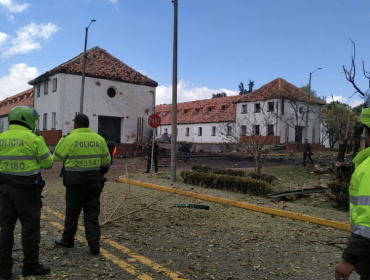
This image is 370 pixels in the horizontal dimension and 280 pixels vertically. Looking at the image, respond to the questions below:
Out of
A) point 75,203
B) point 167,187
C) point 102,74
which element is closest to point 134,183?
point 167,187

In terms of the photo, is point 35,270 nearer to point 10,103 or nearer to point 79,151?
point 79,151

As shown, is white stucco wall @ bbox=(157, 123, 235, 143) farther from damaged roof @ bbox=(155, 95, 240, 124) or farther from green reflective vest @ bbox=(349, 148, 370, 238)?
green reflective vest @ bbox=(349, 148, 370, 238)

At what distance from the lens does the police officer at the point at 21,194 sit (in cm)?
391

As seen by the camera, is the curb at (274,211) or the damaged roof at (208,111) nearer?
the curb at (274,211)

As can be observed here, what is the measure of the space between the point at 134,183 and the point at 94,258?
8.24 meters

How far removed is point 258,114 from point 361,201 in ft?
136

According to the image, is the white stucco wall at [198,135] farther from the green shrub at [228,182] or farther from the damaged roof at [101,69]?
the green shrub at [228,182]

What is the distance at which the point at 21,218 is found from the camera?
13.0 ft

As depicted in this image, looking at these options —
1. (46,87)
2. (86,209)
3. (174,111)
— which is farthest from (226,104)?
(86,209)

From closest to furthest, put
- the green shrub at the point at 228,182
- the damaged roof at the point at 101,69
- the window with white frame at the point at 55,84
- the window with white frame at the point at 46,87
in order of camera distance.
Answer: the green shrub at the point at 228,182 → the damaged roof at the point at 101,69 → the window with white frame at the point at 55,84 → the window with white frame at the point at 46,87

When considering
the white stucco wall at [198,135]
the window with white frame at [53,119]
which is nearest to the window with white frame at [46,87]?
the window with white frame at [53,119]

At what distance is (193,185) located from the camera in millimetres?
12258

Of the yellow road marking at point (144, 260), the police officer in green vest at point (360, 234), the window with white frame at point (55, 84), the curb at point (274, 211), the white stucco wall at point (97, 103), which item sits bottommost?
the yellow road marking at point (144, 260)

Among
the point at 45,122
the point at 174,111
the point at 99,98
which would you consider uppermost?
the point at 99,98
